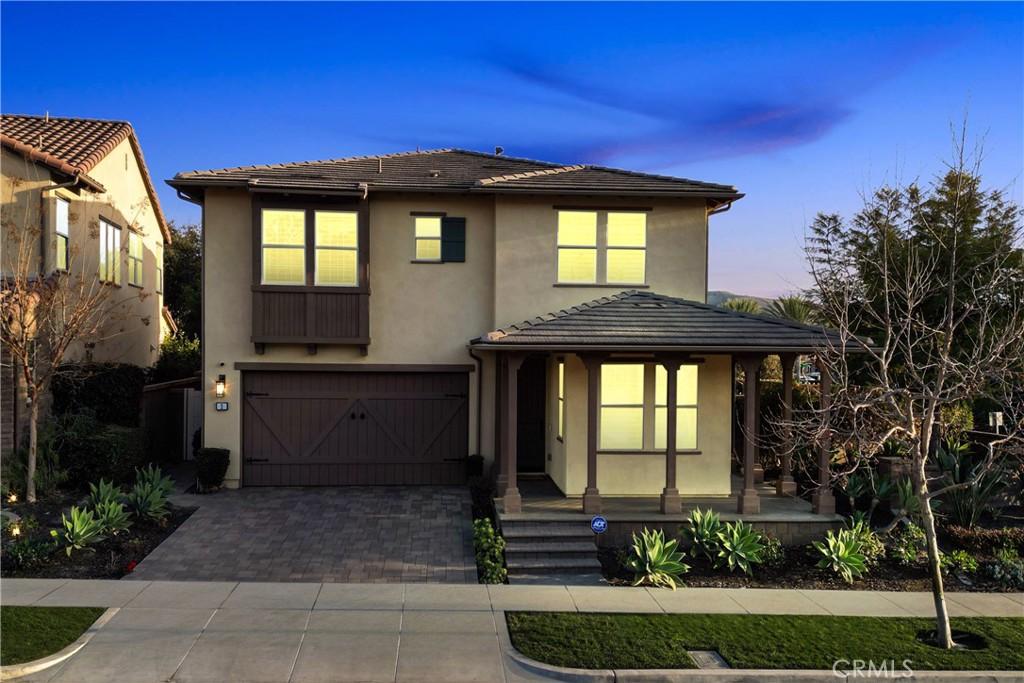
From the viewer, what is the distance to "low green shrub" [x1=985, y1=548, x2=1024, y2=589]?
10.2 metres

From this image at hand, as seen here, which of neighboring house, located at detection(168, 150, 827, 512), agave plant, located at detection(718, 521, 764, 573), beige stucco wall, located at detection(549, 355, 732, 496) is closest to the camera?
agave plant, located at detection(718, 521, 764, 573)

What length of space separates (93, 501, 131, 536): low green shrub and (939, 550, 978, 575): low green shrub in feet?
39.1

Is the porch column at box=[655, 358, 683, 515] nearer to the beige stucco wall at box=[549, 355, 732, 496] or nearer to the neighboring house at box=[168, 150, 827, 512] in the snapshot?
the beige stucco wall at box=[549, 355, 732, 496]

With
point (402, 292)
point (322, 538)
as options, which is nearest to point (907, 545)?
point (322, 538)

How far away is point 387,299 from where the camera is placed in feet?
Answer: 49.1

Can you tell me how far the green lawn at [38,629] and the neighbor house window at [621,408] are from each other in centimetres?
815

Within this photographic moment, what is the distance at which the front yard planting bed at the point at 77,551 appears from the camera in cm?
953

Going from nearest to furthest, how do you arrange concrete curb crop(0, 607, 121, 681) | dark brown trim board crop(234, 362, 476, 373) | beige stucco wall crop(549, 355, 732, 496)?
concrete curb crop(0, 607, 121, 681) → beige stucco wall crop(549, 355, 732, 496) → dark brown trim board crop(234, 362, 476, 373)

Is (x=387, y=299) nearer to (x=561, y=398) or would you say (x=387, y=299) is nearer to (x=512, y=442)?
(x=561, y=398)

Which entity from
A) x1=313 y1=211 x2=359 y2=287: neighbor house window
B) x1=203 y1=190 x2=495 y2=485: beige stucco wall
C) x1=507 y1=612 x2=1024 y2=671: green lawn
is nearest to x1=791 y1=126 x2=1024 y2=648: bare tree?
x1=507 y1=612 x2=1024 y2=671: green lawn

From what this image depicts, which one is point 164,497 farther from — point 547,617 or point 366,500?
point 547,617

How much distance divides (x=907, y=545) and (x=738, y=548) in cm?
278

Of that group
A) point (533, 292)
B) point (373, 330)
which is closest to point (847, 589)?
point (533, 292)

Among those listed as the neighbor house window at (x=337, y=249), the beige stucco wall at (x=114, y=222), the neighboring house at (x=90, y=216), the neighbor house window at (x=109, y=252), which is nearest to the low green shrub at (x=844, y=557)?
the neighbor house window at (x=337, y=249)
